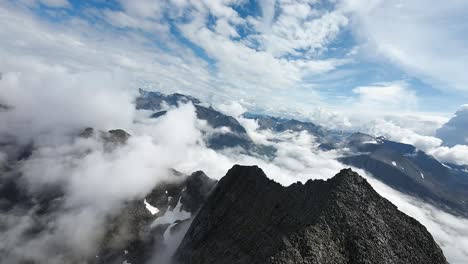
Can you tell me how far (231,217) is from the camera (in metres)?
117

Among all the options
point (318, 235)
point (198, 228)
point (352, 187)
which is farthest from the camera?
point (198, 228)

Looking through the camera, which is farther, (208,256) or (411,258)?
(208,256)

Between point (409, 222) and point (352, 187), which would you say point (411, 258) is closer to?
point (409, 222)

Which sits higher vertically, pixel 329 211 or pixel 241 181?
pixel 329 211

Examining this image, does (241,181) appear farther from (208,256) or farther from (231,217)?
(208,256)

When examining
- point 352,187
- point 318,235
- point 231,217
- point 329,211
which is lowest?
point 231,217

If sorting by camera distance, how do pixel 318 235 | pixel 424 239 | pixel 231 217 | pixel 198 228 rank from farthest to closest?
pixel 198 228 < pixel 231 217 < pixel 424 239 < pixel 318 235

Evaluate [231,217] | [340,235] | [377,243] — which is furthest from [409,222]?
[231,217]

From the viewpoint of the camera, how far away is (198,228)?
130 m

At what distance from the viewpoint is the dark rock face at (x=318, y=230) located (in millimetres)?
72375

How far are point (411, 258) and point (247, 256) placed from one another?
46961 mm

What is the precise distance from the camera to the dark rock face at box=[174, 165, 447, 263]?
72.4 meters

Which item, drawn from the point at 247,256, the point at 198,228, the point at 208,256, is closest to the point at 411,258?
the point at 247,256

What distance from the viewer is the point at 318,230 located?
7550 cm
